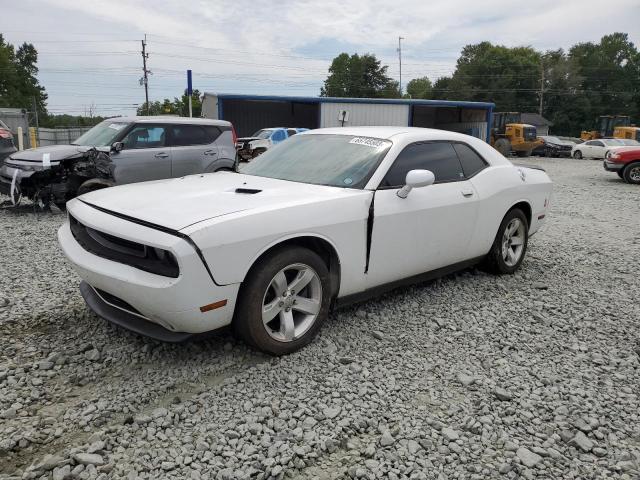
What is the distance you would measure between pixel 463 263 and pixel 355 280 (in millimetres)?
1444

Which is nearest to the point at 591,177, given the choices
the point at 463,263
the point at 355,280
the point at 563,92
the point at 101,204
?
the point at 463,263

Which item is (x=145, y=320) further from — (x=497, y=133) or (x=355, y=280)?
(x=497, y=133)

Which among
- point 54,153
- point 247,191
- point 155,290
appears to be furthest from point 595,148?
point 155,290

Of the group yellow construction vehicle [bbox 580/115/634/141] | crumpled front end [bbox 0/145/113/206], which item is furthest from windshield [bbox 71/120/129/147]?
yellow construction vehicle [bbox 580/115/634/141]

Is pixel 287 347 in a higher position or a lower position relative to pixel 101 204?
lower

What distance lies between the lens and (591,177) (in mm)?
18281

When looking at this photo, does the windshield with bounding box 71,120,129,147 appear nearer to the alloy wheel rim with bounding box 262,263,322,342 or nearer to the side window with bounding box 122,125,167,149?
the side window with bounding box 122,125,167,149

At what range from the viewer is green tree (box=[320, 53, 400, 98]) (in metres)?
83.7

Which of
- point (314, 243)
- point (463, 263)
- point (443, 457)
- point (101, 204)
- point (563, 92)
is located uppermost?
point (563, 92)

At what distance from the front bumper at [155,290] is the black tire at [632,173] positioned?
54.5ft

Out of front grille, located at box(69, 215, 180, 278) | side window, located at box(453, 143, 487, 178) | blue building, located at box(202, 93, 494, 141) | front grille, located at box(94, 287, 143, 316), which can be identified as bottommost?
front grille, located at box(94, 287, 143, 316)

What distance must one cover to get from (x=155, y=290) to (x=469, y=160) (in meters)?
3.15

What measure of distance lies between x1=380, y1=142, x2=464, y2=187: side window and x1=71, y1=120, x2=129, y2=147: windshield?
6162 mm

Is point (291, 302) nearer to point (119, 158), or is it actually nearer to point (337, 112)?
point (119, 158)
